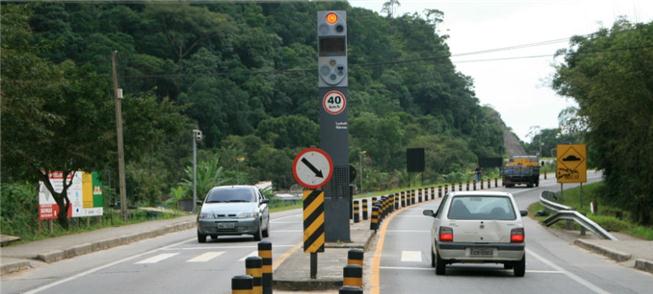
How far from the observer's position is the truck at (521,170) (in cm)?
7781

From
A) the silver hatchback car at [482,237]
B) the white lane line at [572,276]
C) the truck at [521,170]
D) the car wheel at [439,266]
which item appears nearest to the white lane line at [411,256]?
the white lane line at [572,276]

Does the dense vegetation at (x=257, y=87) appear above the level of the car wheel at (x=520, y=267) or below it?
above

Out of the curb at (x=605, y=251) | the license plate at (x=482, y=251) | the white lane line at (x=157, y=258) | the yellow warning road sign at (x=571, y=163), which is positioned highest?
the yellow warning road sign at (x=571, y=163)

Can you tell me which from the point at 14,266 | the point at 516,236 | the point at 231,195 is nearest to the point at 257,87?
the point at 231,195

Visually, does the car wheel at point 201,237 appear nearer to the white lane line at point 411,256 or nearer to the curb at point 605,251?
the white lane line at point 411,256

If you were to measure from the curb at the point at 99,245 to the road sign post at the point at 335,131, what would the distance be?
6.14 metres

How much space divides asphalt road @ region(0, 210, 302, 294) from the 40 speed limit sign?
11.4ft

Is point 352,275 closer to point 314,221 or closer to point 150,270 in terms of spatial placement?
point 314,221

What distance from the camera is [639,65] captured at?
4012 cm

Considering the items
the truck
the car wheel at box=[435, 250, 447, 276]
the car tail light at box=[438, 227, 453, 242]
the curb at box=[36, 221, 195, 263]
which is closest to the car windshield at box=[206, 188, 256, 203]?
the curb at box=[36, 221, 195, 263]

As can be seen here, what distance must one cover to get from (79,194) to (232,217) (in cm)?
1158

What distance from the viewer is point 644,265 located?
18.0 metres

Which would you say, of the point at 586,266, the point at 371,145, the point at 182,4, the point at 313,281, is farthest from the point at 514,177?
the point at 313,281

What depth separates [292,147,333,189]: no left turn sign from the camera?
551 inches
